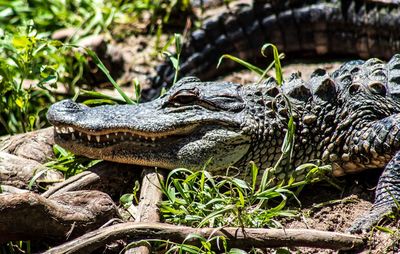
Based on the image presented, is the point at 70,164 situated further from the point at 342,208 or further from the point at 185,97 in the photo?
the point at 342,208

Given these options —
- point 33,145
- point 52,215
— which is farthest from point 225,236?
point 33,145

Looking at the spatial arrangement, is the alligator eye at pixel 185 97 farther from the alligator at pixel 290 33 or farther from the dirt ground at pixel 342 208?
the alligator at pixel 290 33

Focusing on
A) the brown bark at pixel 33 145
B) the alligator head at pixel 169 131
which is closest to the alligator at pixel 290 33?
the brown bark at pixel 33 145

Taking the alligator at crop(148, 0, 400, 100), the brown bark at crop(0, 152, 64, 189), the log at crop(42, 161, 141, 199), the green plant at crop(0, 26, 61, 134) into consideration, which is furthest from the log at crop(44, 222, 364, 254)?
the alligator at crop(148, 0, 400, 100)

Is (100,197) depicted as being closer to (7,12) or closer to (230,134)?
(230,134)

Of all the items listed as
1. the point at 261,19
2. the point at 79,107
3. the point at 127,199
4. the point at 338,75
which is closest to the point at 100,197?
the point at 127,199

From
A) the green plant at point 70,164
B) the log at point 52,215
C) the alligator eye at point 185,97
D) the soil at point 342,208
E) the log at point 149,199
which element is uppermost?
the alligator eye at point 185,97

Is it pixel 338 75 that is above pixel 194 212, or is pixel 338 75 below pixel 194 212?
above
